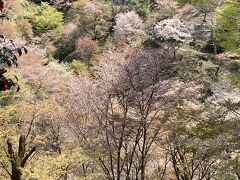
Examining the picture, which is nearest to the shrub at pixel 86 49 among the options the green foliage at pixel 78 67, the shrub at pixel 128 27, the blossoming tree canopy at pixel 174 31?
the green foliage at pixel 78 67

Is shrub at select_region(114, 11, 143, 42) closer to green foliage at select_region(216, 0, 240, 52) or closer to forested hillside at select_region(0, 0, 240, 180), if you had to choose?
forested hillside at select_region(0, 0, 240, 180)

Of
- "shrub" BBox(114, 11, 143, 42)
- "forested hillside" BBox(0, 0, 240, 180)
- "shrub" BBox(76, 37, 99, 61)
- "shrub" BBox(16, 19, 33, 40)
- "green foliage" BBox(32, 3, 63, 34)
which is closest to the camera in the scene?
"forested hillside" BBox(0, 0, 240, 180)

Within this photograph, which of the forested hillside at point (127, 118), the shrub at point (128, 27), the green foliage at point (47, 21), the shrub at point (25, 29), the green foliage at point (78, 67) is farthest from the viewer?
the green foliage at point (47, 21)

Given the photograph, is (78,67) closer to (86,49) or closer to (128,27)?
(86,49)

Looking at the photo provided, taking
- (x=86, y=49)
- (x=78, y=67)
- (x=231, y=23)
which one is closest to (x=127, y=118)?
(x=231, y=23)

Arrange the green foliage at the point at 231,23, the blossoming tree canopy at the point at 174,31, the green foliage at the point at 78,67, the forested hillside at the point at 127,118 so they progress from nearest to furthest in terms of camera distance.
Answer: the forested hillside at the point at 127,118, the green foliage at the point at 231,23, the green foliage at the point at 78,67, the blossoming tree canopy at the point at 174,31

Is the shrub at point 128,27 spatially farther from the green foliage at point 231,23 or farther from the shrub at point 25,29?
the green foliage at point 231,23

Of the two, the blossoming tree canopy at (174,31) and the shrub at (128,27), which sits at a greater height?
the shrub at (128,27)

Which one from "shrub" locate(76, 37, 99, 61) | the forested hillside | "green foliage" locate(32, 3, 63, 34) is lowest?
the forested hillside

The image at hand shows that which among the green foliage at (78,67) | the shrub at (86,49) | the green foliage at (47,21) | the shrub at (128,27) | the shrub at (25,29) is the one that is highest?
the green foliage at (47,21)

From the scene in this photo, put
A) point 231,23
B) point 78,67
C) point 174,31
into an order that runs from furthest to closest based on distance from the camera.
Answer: point 174,31, point 78,67, point 231,23

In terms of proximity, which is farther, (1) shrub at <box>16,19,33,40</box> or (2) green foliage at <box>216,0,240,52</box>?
(1) shrub at <box>16,19,33,40</box>

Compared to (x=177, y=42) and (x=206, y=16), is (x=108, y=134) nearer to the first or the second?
(x=177, y=42)

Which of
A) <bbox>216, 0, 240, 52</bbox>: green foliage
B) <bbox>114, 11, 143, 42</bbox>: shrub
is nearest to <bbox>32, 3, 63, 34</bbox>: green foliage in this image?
<bbox>114, 11, 143, 42</bbox>: shrub
